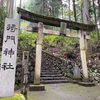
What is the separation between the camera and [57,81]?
27.7 ft

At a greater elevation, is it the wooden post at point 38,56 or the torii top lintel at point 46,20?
the torii top lintel at point 46,20

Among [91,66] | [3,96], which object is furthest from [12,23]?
[91,66]

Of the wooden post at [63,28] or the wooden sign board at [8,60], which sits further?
the wooden post at [63,28]

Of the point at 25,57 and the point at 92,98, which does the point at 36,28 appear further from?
the point at 92,98

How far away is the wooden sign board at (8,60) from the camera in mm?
3494

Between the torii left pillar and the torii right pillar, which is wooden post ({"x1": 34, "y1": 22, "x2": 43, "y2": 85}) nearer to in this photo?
the torii left pillar

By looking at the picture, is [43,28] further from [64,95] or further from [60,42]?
Answer: [60,42]

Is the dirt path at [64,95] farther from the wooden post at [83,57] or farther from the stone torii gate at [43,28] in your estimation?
the wooden post at [83,57]

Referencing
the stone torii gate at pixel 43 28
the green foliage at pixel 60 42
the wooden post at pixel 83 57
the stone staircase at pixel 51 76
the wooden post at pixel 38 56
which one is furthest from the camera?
the green foliage at pixel 60 42

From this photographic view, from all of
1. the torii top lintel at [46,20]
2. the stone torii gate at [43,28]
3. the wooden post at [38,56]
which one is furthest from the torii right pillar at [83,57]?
the wooden post at [38,56]

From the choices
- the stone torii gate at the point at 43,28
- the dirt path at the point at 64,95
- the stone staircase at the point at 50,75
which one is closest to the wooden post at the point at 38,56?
the stone torii gate at the point at 43,28

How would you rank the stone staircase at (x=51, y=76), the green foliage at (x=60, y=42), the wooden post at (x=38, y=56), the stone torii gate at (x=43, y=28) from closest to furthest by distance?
1. the wooden post at (x=38, y=56)
2. the stone torii gate at (x=43, y=28)
3. the stone staircase at (x=51, y=76)
4. the green foliage at (x=60, y=42)

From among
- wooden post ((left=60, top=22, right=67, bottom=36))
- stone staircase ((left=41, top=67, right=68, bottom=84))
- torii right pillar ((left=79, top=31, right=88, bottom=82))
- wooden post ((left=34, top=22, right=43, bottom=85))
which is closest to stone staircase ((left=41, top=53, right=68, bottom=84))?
stone staircase ((left=41, top=67, right=68, bottom=84))

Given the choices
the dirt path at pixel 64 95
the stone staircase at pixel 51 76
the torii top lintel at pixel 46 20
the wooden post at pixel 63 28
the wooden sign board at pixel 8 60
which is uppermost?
the torii top lintel at pixel 46 20
